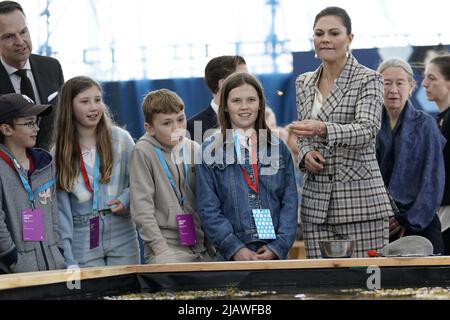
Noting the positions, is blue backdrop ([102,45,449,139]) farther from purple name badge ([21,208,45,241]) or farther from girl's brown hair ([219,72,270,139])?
purple name badge ([21,208,45,241])

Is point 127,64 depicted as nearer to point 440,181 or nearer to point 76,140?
point 76,140

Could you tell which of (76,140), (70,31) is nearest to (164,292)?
(76,140)

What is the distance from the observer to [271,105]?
509 centimetres

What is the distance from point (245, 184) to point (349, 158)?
0.44m

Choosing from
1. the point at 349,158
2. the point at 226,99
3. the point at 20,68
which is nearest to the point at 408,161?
the point at 349,158

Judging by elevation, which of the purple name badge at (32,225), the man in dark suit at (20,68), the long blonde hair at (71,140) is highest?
the man in dark suit at (20,68)

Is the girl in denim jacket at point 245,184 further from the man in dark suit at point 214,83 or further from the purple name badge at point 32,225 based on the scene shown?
the purple name badge at point 32,225

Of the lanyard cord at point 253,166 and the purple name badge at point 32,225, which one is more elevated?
the lanyard cord at point 253,166

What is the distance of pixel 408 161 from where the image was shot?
3.65 m

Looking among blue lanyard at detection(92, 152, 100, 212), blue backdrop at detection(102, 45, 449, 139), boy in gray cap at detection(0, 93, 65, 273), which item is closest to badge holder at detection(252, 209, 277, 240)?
blue lanyard at detection(92, 152, 100, 212)

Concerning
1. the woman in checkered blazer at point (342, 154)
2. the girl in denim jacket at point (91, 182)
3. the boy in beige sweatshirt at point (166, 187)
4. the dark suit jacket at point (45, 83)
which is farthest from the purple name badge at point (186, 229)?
the dark suit jacket at point (45, 83)

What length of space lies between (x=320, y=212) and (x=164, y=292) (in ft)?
2.99

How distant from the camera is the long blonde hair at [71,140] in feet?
11.0

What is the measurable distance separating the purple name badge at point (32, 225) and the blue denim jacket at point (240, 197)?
632 mm
